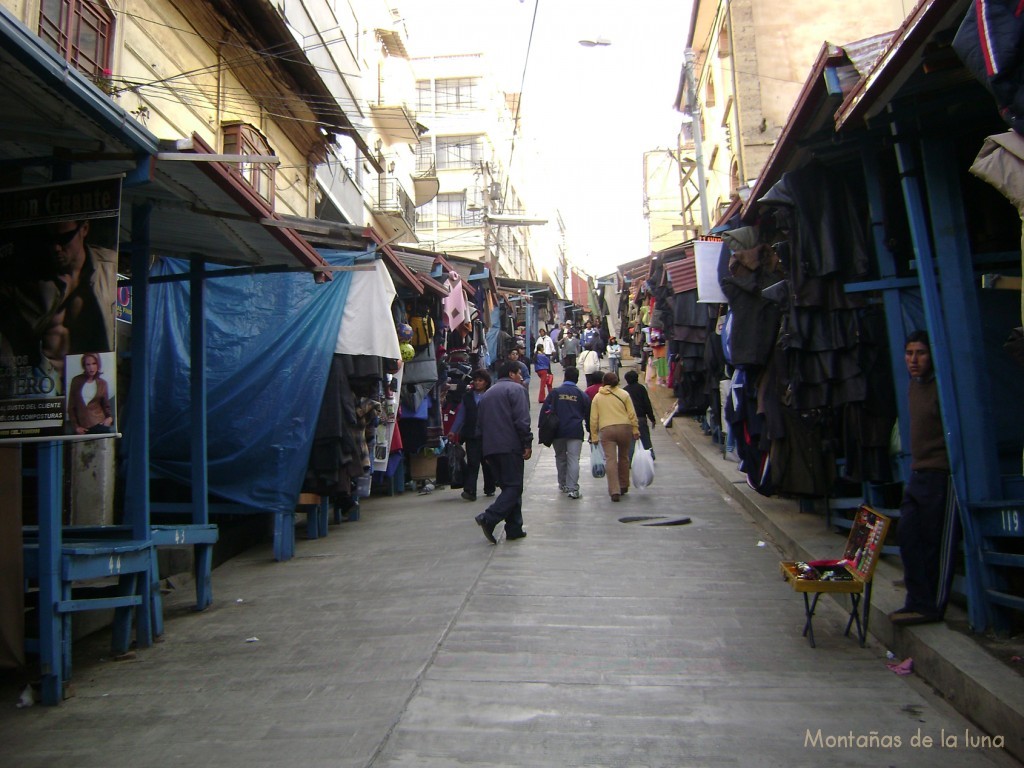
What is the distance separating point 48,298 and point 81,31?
5.83 metres

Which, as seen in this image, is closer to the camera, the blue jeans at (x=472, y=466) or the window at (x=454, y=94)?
the blue jeans at (x=472, y=466)

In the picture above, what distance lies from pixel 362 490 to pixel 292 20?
8.92 m

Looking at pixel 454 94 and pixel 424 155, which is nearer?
pixel 424 155

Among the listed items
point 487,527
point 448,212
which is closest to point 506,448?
point 487,527

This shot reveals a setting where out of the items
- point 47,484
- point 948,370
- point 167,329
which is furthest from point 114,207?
point 948,370

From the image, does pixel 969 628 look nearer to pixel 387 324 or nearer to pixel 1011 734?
pixel 1011 734

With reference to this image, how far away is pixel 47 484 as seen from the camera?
183 inches

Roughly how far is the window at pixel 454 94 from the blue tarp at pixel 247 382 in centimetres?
3797

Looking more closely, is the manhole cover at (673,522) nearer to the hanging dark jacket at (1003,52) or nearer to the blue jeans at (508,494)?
the blue jeans at (508,494)

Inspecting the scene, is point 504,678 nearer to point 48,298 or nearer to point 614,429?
point 48,298

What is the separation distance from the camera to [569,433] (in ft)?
36.9

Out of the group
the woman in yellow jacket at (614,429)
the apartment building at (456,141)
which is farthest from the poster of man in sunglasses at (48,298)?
the apartment building at (456,141)

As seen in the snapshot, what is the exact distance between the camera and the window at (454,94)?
4431cm

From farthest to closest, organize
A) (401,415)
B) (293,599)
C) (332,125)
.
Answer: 1. (332,125)
2. (401,415)
3. (293,599)
